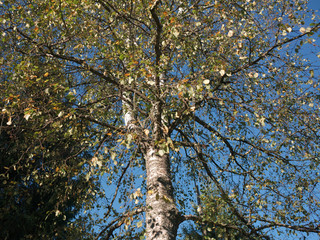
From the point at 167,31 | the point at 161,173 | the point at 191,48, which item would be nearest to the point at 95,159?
the point at 161,173

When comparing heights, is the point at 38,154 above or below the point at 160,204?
above

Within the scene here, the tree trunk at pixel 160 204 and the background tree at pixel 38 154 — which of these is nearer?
the tree trunk at pixel 160 204

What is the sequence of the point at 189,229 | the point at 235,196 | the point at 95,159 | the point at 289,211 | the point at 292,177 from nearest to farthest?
the point at 95,159 → the point at 235,196 → the point at 289,211 → the point at 292,177 → the point at 189,229

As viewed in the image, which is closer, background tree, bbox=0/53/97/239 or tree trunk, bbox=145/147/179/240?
tree trunk, bbox=145/147/179/240

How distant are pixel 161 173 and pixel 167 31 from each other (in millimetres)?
2482

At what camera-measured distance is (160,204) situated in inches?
186

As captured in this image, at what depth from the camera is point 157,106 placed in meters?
5.09

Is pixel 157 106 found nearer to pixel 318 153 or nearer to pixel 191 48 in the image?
pixel 191 48

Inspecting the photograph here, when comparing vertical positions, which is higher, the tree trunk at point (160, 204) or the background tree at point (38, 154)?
the background tree at point (38, 154)

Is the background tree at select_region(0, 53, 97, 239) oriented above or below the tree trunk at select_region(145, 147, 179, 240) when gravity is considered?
above

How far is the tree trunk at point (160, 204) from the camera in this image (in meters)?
Result: 4.42

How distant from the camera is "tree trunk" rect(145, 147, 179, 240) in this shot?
174 inches

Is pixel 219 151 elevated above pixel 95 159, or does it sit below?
above

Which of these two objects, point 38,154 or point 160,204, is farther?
point 38,154
